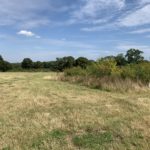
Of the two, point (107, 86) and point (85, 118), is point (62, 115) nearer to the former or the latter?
point (85, 118)

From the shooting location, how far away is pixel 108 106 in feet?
28.5

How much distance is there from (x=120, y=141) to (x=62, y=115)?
8.31 feet

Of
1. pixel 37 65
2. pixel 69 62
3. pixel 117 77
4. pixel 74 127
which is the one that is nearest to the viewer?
pixel 74 127

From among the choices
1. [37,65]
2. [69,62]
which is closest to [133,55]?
[69,62]

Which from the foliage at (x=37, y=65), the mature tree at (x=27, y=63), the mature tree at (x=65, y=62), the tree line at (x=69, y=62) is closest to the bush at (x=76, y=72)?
the tree line at (x=69, y=62)

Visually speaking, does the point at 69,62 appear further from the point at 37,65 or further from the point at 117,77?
the point at 117,77

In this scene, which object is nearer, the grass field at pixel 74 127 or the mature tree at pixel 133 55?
the grass field at pixel 74 127

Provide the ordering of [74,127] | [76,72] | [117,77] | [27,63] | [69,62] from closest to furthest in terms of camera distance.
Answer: [74,127]
[117,77]
[76,72]
[69,62]
[27,63]

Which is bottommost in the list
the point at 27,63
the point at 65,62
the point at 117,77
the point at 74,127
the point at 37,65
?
the point at 74,127

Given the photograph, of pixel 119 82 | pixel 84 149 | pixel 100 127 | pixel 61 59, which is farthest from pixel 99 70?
pixel 61 59

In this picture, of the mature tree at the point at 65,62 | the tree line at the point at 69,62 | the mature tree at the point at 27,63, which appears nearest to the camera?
the tree line at the point at 69,62

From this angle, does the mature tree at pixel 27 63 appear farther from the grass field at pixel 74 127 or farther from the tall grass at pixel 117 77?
the grass field at pixel 74 127

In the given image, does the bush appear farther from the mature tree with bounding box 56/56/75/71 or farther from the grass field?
the mature tree with bounding box 56/56/75/71

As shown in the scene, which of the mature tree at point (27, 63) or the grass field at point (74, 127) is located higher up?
the mature tree at point (27, 63)
